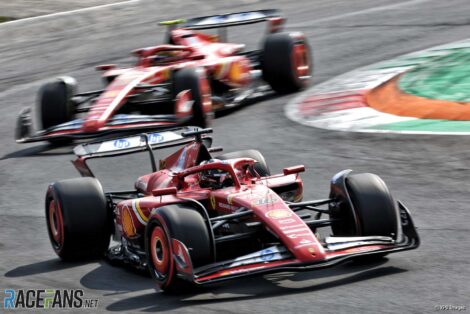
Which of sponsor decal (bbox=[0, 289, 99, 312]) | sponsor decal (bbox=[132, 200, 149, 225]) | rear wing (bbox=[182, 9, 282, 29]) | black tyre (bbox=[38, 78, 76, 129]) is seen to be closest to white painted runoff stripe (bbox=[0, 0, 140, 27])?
rear wing (bbox=[182, 9, 282, 29])

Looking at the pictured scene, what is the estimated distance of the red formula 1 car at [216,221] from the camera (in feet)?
25.0

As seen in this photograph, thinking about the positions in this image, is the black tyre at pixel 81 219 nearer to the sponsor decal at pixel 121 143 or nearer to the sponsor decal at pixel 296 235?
the sponsor decal at pixel 121 143

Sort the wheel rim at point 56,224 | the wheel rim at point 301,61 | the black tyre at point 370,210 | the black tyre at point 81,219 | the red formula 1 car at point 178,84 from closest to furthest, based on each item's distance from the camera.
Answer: the black tyre at point 370,210, the black tyre at point 81,219, the wheel rim at point 56,224, the red formula 1 car at point 178,84, the wheel rim at point 301,61

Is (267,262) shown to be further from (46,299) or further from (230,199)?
(46,299)

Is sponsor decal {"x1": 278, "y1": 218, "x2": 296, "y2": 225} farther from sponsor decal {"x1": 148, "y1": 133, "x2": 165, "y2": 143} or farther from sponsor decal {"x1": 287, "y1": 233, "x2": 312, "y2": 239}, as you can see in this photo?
sponsor decal {"x1": 148, "y1": 133, "x2": 165, "y2": 143}

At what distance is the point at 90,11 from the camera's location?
24.9 metres

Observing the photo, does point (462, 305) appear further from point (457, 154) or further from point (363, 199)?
point (457, 154)

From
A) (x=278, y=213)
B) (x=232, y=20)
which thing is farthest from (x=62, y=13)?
(x=278, y=213)

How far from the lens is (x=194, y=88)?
1495 cm

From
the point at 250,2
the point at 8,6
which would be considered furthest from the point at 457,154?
the point at 8,6

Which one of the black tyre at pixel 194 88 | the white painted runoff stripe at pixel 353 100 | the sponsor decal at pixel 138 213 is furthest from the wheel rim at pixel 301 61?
the sponsor decal at pixel 138 213

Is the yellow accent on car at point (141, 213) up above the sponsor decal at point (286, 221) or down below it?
below

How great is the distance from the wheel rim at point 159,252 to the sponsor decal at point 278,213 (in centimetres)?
83

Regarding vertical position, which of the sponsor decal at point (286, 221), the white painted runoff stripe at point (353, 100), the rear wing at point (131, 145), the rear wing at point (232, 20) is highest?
the rear wing at point (232, 20)
